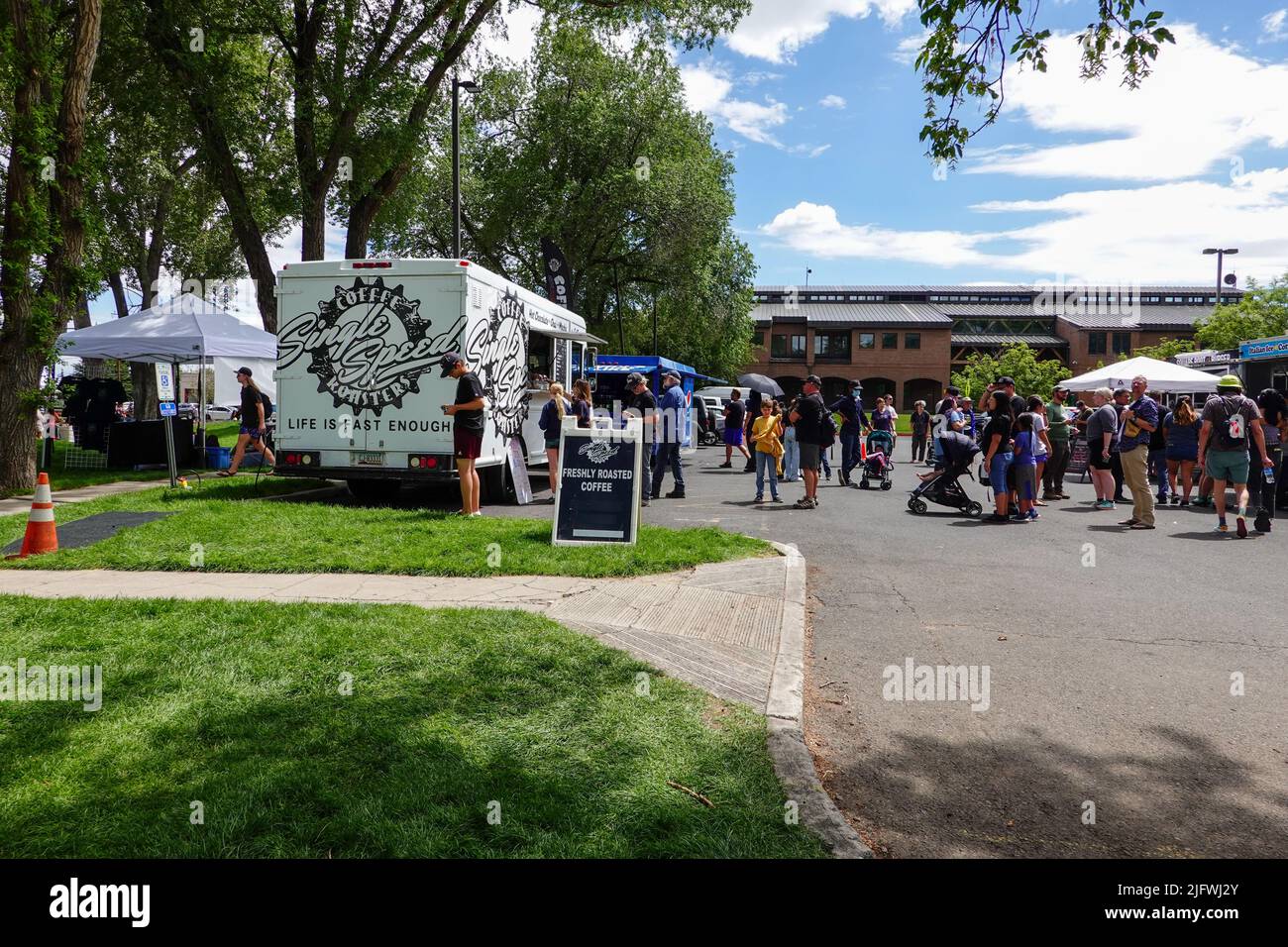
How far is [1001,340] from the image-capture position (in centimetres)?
6912

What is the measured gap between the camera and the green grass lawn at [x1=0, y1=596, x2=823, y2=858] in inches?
124

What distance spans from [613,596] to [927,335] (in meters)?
64.8

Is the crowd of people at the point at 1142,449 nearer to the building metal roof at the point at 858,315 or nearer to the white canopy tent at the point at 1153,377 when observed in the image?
the white canopy tent at the point at 1153,377

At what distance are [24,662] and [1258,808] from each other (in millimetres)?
6019

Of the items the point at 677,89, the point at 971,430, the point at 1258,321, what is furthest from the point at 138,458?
the point at 1258,321

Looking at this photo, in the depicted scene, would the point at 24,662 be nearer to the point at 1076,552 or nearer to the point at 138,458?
the point at 1076,552

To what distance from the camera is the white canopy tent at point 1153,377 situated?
783 inches

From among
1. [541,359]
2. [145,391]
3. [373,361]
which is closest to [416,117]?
[541,359]

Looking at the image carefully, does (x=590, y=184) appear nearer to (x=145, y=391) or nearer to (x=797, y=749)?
(x=145, y=391)

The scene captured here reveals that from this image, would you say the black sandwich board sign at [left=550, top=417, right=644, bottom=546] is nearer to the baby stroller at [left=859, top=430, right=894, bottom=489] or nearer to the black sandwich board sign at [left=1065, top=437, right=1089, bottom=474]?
the baby stroller at [left=859, top=430, right=894, bottom=489]

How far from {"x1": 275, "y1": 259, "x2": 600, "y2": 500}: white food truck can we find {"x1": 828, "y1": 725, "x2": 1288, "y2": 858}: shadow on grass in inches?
331

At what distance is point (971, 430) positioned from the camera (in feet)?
76.4

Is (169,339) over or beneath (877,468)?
over
